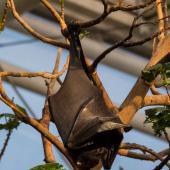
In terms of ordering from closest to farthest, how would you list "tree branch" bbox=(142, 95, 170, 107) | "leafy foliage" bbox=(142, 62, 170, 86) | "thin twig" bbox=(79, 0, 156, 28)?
"thin twig" bbox=(79, 0, 156, 28) → "leafy foliage" bbox=(142, 62, 170, 86) → "tree branch" bbox=(142, 95, 170, 107)

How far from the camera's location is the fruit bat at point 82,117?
6.71 ft

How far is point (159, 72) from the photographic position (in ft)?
7.04

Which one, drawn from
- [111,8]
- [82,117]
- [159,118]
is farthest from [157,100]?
[111,8]

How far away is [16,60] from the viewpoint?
5383mm

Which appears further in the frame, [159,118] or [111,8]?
[159,118]

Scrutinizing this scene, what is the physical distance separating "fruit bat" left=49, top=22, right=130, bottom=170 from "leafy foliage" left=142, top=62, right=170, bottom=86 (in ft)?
0.59

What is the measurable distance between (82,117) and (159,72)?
1.01 feet

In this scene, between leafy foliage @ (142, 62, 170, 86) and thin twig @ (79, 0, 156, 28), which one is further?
leafy foliage @ (142, 62, 170, 86)

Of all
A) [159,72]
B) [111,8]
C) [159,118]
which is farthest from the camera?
[159,118]

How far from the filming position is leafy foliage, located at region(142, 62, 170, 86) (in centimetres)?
214

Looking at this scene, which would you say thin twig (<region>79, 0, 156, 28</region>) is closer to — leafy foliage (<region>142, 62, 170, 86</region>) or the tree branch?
leafy foliage (<region>142, 62, 170, 86</region>)

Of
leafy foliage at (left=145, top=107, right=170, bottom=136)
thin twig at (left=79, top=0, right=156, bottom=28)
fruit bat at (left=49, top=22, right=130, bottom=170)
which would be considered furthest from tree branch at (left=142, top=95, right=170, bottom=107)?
thin twig at (left=79, top=0, right=156, bottom=28)

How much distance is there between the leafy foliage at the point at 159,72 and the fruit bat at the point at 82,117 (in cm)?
18

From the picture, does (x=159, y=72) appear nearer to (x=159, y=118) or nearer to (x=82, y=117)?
(x=159, y=118)
